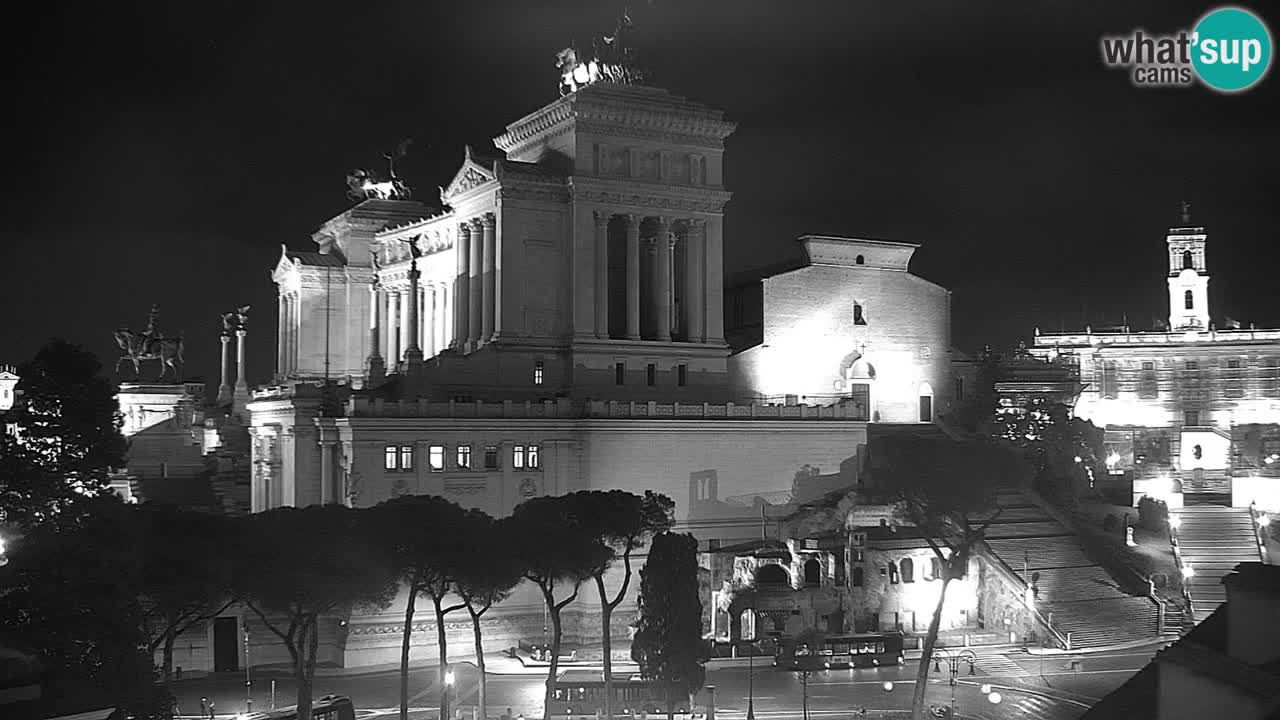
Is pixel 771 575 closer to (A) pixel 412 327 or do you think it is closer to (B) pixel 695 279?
(B) pixel 695 279

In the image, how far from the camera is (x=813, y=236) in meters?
88.2

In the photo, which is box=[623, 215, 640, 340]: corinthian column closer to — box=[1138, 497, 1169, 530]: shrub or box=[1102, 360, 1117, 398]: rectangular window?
box=[1138, 497, 1169, 530]: shrub

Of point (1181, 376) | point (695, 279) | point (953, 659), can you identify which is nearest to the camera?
point (953, 659)

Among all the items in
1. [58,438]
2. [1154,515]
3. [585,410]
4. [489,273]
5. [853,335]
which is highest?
[489,273]

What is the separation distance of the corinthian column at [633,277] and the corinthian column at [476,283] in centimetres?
921

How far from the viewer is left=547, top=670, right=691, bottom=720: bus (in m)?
53.1

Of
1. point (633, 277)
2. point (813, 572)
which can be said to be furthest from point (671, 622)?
point (633, 277)

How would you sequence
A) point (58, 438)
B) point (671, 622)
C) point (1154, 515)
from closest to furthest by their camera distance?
point (671, 622) → point (58, 438) → point (1154, 515)

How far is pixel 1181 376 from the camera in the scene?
12262 centimetres

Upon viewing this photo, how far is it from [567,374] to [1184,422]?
69.9 meters

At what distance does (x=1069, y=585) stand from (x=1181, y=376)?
59.5 meters

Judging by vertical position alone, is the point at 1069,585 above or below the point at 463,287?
below

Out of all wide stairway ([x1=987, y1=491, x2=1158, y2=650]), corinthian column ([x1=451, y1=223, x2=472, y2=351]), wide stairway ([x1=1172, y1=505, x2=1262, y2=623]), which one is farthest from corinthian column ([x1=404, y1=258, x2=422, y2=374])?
wide stairway ([x1=1172, y1=505, x2=1262, y2=623])

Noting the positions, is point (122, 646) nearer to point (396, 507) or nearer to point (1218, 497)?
point (396, 507)
